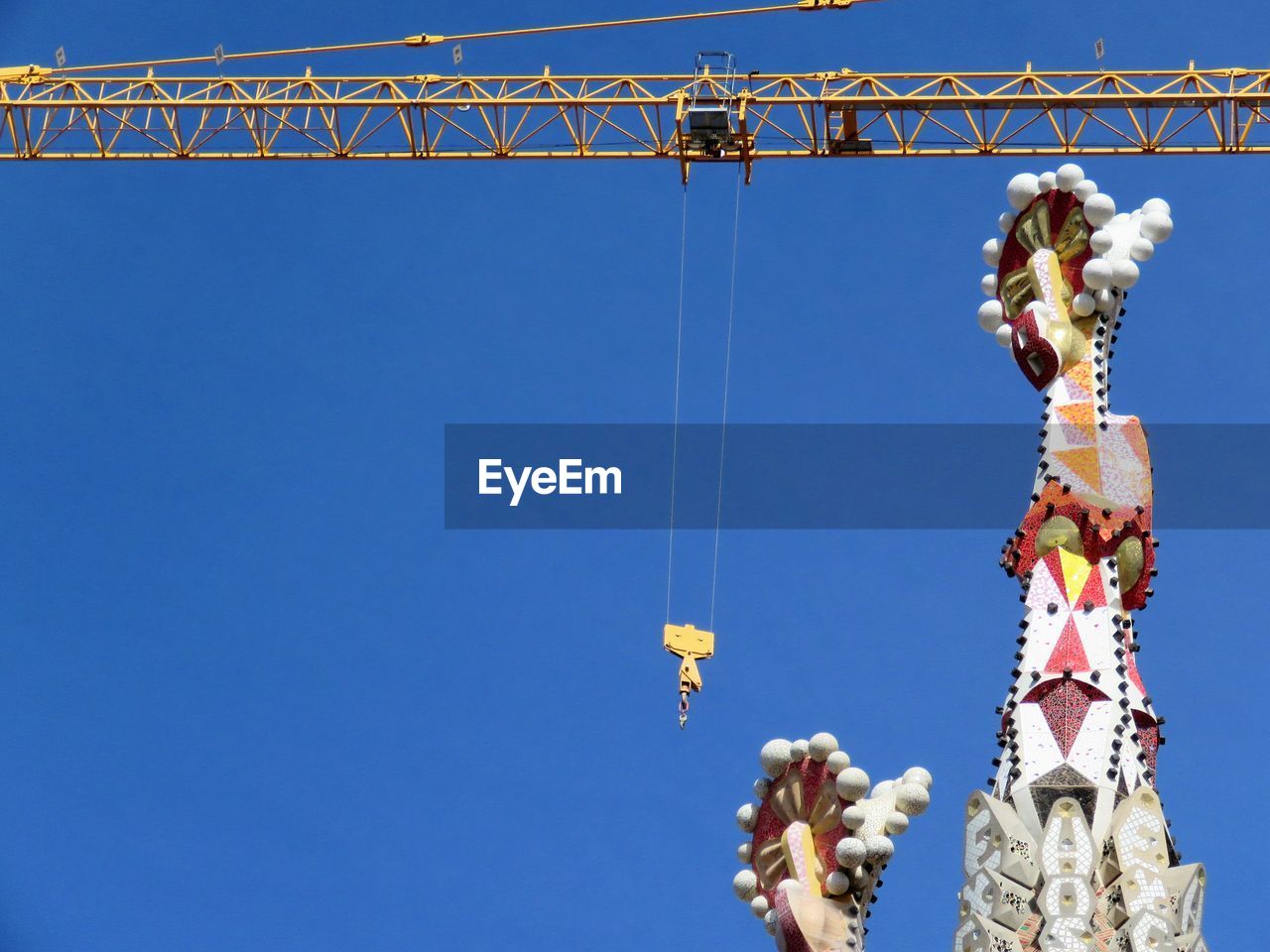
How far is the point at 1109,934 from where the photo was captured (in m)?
42.6

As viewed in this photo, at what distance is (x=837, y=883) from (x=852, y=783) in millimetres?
1398

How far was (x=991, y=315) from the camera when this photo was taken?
158 feet

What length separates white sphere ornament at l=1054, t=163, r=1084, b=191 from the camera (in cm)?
4747

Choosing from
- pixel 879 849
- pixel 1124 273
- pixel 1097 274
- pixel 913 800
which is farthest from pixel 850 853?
pixel 1124 273

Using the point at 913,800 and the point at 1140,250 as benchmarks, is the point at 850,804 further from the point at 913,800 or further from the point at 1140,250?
the point at 1140,250

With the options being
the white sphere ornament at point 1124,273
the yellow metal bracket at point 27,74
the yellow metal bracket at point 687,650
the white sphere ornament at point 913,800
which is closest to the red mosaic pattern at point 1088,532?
the white sphere ornament at point 1124,273

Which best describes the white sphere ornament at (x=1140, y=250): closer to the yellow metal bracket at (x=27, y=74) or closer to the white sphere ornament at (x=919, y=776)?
the white sphere ornament at (x=919, y=776)

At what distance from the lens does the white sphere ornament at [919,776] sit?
1714 inches

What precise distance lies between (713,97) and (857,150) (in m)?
3.66

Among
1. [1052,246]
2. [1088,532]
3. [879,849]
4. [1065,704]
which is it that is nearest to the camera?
[879,849]

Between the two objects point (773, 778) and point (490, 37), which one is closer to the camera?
point (773, 778)

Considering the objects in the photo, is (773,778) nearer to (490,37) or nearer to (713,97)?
(713,97)

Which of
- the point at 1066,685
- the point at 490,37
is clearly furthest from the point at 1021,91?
the point at 1066,685

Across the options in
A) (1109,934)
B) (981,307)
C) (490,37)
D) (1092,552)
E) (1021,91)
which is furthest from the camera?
(490,37)
